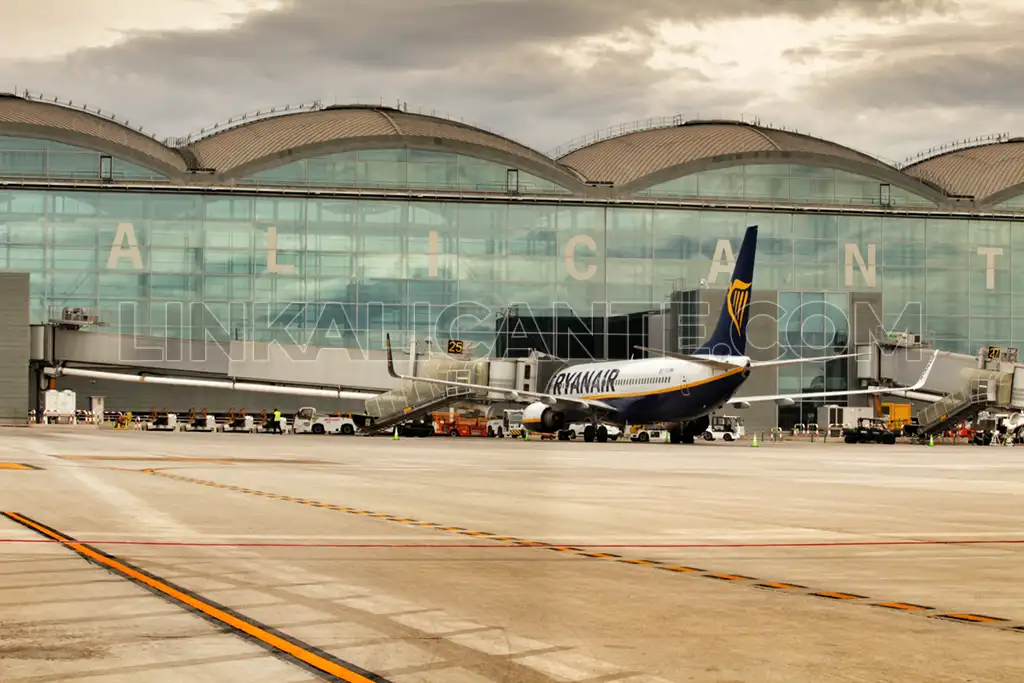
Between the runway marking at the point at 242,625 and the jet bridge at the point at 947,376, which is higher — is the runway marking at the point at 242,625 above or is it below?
below

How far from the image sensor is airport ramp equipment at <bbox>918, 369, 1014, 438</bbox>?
3935 inches

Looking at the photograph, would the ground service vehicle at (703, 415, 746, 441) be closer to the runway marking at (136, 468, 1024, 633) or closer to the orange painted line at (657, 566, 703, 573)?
the runway marking at (136, 468, 1024, 633)

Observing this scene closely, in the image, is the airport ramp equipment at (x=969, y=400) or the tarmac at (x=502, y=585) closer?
the tarmac at (x=502, y=585)

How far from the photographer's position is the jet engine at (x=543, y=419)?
82.0 meters

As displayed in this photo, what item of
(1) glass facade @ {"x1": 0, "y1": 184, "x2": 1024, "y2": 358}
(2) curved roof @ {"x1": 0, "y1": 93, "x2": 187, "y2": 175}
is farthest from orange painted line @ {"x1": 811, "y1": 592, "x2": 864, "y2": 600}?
(2) curved roof @ {"x1": 0, "y1": 93, "x2": 187, "y2": 175}

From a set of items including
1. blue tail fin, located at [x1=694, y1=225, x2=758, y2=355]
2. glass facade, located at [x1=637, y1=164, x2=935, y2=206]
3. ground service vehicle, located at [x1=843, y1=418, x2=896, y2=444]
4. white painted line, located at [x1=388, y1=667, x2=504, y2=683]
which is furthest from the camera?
glass facade, located at [x1=637, y1=164, x2=935, y2=206]

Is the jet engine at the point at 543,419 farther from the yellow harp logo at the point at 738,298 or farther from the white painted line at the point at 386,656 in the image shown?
the white painted line at the point at 386,656

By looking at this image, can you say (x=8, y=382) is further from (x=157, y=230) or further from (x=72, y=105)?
(x=72, y=105)

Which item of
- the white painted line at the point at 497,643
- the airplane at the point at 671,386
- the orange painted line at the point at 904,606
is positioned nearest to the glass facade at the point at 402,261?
the airplane at the point at 671,386

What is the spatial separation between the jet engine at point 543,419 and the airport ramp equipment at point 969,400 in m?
31.9

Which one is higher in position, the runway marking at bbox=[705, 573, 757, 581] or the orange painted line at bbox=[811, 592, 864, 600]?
the orange painted line at bbox=[811, 592, 864, 600]

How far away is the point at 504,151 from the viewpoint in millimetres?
117625

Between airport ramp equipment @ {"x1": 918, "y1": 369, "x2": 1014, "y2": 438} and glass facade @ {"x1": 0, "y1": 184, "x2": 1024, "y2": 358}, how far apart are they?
50.6ft

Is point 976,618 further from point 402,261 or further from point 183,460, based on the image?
point 402,261
